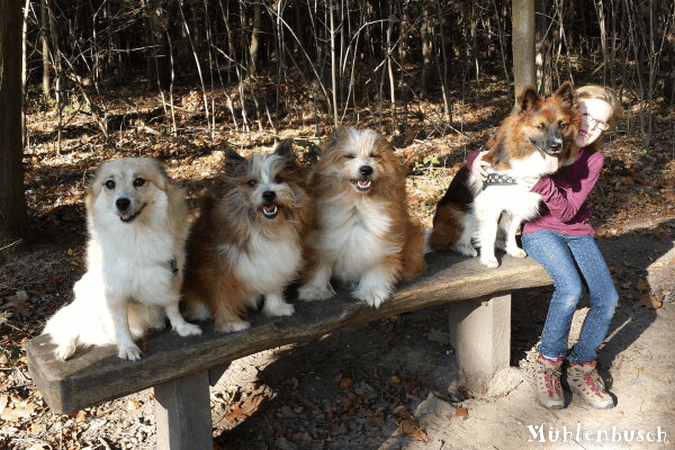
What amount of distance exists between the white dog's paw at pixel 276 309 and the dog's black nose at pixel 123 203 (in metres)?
0.94

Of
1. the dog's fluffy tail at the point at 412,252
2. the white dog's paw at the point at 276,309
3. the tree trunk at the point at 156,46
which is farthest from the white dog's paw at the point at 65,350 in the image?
the tree trunk at the point at 156,46

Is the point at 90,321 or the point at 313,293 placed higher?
the point at 90,321

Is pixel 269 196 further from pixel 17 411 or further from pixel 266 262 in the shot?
pixel 17 411

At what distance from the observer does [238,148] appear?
8.94 metres

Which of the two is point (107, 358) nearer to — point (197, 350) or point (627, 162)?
point (197, 350)

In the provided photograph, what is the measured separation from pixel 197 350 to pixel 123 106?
31.0 ft

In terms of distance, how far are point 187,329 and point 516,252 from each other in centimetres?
222

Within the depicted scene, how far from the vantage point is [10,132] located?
17.3 feet

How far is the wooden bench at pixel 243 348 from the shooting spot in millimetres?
2617

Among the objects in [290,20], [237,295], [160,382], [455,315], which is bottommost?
[455,315]

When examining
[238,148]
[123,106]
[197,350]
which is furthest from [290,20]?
[197,350]

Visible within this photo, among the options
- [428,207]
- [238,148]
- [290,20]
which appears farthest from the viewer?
[290,20]

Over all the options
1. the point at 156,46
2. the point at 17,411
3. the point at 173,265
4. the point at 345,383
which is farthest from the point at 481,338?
the point at 156,46

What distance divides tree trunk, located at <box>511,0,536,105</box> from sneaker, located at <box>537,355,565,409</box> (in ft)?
8.19
